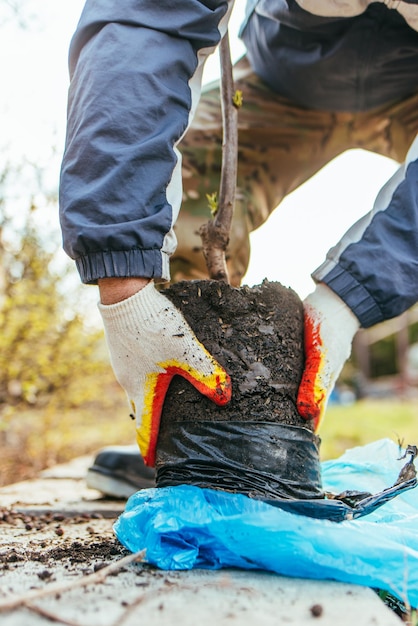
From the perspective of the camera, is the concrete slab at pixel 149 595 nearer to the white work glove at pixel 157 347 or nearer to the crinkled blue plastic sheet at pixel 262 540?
the crinkled blue plastic sheet at pixel 262 540

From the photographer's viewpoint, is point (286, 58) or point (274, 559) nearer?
point (274, 559)

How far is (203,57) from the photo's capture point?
4.83 feet

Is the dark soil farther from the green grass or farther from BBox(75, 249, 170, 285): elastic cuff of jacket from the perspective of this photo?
the green grass

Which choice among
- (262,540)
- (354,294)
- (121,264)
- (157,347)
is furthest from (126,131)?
(262,540)

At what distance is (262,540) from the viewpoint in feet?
3.61

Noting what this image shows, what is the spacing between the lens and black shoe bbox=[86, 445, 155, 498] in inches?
87.6

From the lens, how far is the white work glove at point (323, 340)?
1.40 metres

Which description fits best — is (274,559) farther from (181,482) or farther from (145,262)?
(145,262)

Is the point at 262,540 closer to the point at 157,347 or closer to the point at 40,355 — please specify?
the point at 157,347

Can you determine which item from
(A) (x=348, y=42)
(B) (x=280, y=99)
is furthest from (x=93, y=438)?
(A) (x=348, y=42)

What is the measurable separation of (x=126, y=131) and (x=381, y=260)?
2.17ft

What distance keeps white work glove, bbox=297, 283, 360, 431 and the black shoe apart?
3.11ft

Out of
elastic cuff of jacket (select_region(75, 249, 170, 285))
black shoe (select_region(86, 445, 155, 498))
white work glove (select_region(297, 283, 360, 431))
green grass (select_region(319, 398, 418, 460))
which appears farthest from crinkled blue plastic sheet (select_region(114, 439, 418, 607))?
green grass (select_region(319, 398, 418, 460))

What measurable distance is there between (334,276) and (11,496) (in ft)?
4.99
